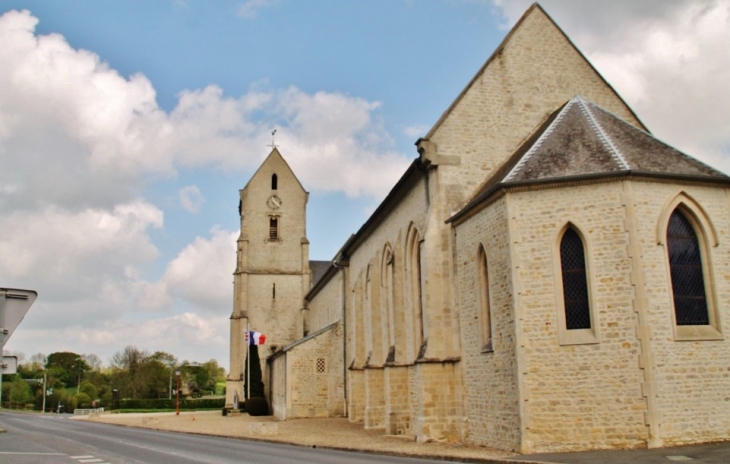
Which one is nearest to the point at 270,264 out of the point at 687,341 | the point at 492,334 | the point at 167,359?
the point at 492,334

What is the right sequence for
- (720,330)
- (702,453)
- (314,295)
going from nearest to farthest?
(702,453) → (720,330) → (314,295)

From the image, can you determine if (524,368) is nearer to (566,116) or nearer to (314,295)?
(566,116)

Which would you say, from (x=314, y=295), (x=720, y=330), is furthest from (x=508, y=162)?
(x=314, y=295)

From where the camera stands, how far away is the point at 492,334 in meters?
16.2

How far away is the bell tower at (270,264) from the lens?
46969 millimetres

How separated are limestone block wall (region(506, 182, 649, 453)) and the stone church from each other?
0.10ft

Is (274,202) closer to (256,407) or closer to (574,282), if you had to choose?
(256,407)

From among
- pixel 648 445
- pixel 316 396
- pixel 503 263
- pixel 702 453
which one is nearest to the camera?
pixel 702 453

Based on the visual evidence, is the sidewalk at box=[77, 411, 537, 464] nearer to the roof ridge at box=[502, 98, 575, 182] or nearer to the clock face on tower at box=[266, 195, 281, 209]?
the roof ridge at box=[502, 98, 575, 182]

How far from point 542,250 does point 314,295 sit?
106 ft

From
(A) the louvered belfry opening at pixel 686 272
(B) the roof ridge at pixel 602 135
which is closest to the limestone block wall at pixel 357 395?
(B) the roof ridge at pixel 602 135

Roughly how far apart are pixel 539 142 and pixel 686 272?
16.0ft

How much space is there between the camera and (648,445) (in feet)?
44.5

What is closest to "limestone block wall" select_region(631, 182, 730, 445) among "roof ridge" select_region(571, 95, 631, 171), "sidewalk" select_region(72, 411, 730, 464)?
"sidewalk" select_region(72, 411, 730, 464)
